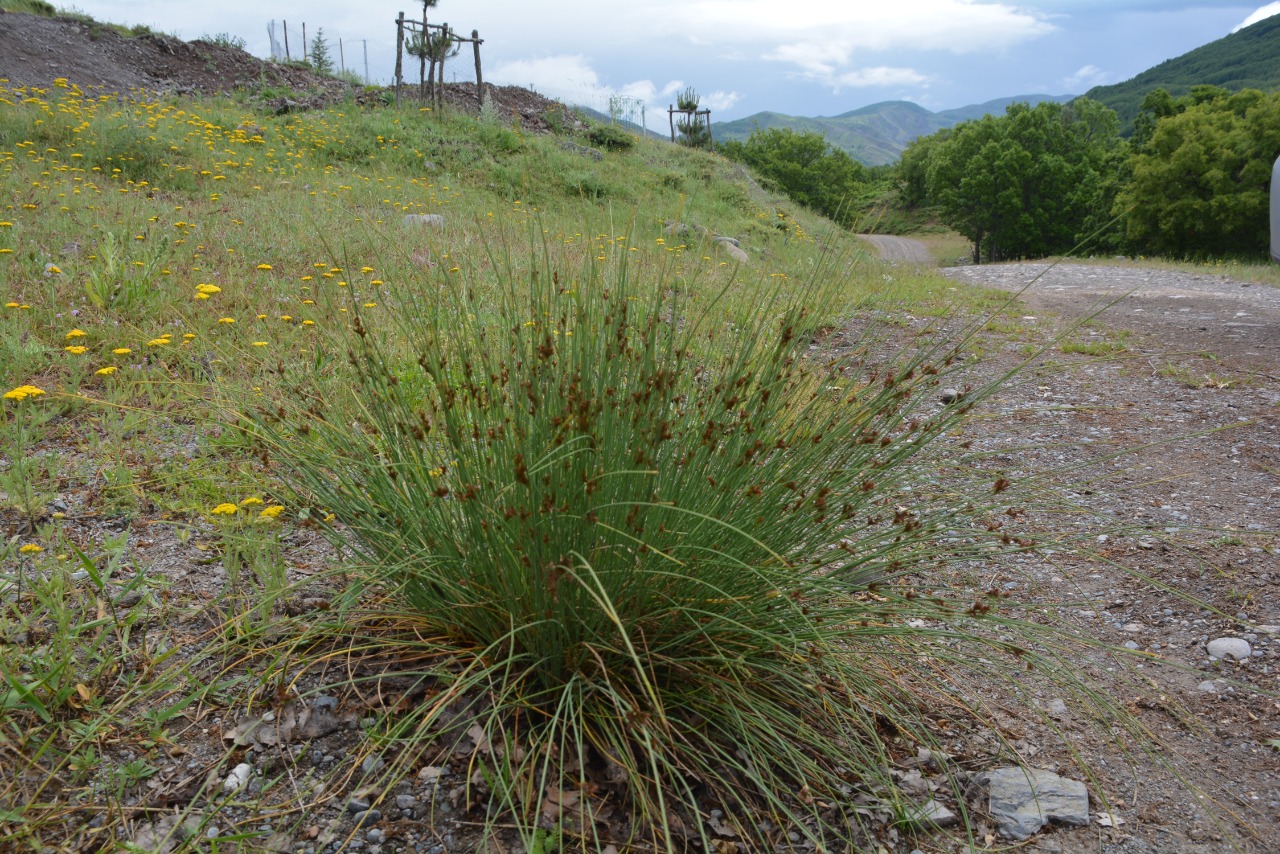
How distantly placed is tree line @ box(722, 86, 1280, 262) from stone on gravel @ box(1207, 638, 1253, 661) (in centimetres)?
1276

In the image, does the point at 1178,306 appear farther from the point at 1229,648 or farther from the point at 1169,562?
the point at 1229,648

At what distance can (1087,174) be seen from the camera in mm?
37875

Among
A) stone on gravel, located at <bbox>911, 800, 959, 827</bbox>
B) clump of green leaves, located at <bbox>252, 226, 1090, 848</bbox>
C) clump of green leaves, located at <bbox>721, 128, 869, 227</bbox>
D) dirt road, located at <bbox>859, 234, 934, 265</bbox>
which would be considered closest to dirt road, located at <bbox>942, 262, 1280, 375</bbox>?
dirt road, located at <bbox>859, 234, 934, 265</bbox>

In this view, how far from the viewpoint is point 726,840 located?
5.30 feet

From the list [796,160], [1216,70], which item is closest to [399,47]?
[796,160]

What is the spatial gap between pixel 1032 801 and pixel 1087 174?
4390 centimetres

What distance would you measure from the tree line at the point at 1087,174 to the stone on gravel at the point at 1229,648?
1276 cm

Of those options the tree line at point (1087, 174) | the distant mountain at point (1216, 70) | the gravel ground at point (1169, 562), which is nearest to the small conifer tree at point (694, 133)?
the tree line at point (1087, 174)

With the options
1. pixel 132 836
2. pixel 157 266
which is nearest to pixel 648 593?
pixel 132 836

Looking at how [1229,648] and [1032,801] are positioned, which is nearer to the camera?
[1032,801]

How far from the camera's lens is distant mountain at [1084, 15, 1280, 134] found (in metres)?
77.2

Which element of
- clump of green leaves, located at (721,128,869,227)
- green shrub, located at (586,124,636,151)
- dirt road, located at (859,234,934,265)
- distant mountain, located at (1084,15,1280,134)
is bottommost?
dirt road, located at (859,234,934,265)

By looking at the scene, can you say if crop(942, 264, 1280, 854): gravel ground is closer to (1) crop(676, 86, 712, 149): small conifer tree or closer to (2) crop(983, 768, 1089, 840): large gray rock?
(2) crop(983, 768, 1089, 840): large gray rock

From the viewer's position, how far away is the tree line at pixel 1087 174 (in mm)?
26750
